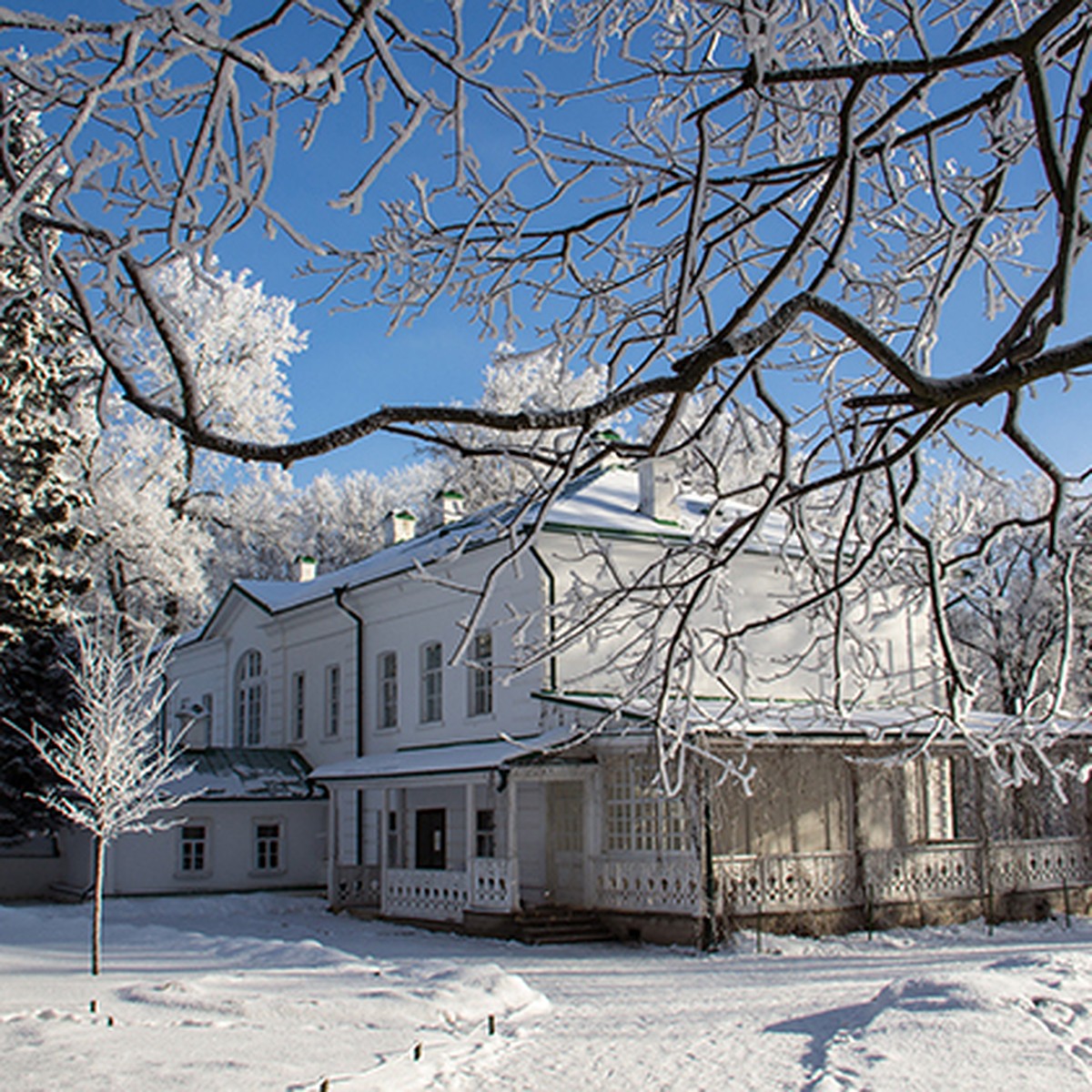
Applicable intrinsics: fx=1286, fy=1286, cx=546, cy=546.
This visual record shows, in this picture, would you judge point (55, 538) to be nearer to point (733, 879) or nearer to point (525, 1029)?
point (733, 879)

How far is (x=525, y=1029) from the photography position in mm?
11898

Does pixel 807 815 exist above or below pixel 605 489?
below

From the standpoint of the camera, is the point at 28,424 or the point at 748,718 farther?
the point at 28,424

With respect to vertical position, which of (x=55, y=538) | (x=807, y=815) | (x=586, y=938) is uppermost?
(x=55, y=538)

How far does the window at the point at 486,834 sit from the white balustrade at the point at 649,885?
3.30 m

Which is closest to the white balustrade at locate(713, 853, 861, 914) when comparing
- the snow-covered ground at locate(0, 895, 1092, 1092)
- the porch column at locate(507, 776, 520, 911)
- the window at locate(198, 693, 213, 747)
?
the snow-covered ground at locate(0, 895, 1092, 1092)

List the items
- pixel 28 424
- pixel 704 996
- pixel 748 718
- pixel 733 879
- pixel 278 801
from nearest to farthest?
pixel 748 718
pixel 704 996
pixel 733 879
pixel 28 424
pixel 278 801

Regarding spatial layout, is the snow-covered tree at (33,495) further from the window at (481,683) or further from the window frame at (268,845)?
the window at (481,683)

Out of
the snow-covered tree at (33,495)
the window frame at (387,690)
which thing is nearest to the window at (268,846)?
the window frame at (387,690)

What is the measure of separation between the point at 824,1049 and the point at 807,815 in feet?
36.3

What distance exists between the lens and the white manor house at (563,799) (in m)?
19.2

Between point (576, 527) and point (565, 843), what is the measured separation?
5.29 metres

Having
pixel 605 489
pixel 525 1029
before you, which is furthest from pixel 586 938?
pixel 605 489

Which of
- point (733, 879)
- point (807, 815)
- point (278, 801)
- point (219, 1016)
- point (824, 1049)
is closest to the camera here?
point (824, 1049)
